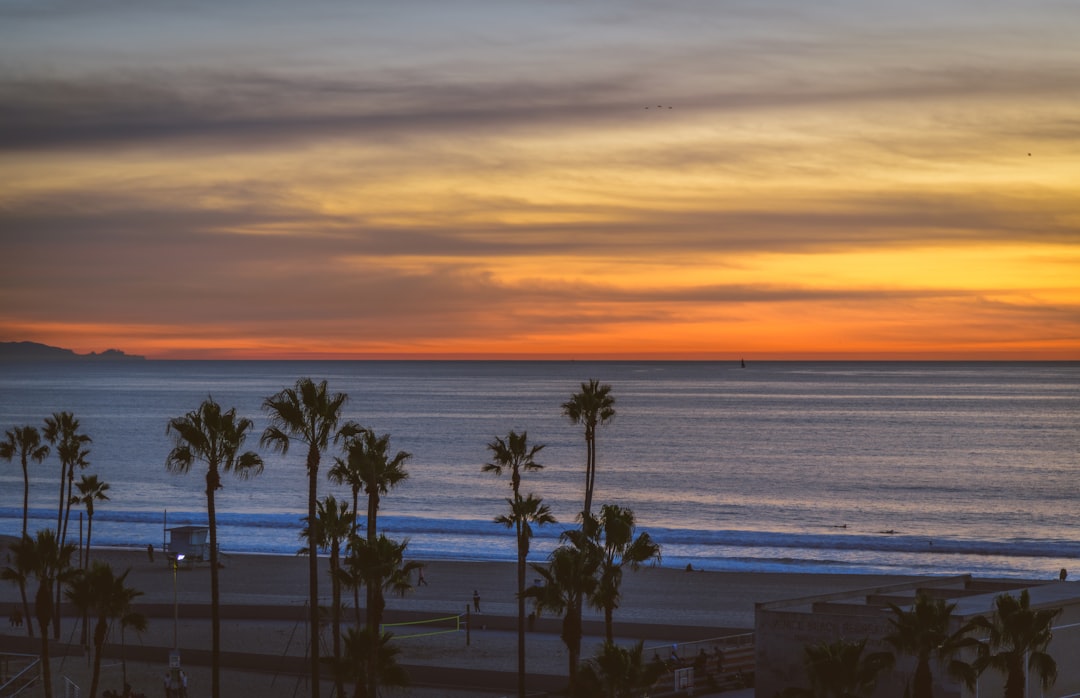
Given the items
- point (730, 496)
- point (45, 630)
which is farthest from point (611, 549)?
point (730, 496)

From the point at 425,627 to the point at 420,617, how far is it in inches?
39.2

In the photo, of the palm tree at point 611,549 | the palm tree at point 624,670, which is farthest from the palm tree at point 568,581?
the palm tree at point 624,670

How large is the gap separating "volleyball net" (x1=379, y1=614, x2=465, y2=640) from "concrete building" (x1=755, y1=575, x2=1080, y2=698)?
16.7 metres

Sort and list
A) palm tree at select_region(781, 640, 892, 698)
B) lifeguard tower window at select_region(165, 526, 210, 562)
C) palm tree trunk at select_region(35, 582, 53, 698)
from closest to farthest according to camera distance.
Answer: palm tree at select_region(781, 640, 892, 698), palm tree trunk at select_region(35, 582, 53, 698), lifeguard tower window at select_region(165, 526, 210, 562)

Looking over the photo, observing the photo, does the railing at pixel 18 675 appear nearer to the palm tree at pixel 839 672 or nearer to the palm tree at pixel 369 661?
the palm tree at pixel 369 661

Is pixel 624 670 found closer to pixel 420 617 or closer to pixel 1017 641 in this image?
pixel 1017 641

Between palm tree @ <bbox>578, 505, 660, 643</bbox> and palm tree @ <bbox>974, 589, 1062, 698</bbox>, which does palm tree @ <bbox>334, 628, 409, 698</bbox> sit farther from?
palm tree @ <bbox>974, 589, 1062, 698</bbox>

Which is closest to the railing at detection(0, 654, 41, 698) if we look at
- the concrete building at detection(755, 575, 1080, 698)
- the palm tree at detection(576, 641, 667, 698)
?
the palm tree at detection(576, 641, 667, 698)

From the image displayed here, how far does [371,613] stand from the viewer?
111 feet

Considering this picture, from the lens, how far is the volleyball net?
4678 centimetres

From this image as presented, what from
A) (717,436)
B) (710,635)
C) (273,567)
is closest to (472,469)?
(717,436)

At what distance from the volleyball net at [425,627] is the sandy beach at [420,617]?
0.75 feet

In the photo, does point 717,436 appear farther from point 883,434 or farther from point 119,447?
point 119,447

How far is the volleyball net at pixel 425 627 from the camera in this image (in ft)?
153
